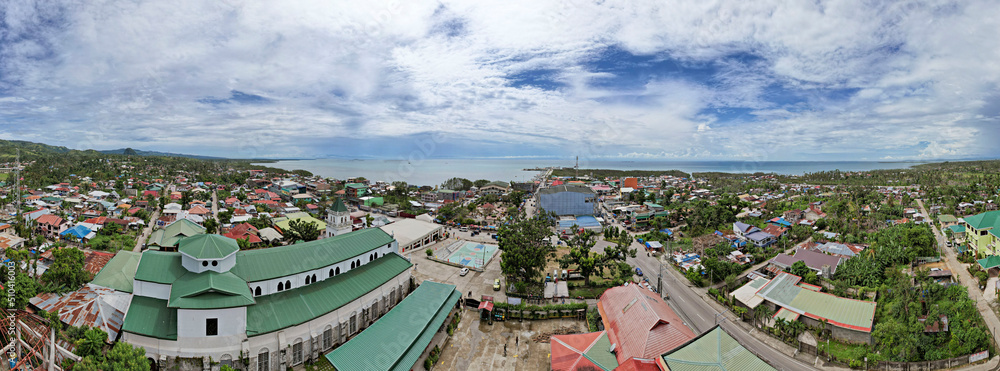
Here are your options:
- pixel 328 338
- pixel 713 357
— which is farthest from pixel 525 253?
pixel 713 357

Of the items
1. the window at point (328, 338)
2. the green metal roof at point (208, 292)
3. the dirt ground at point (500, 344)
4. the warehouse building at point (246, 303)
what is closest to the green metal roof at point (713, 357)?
the dirt ground at point (500, 344)

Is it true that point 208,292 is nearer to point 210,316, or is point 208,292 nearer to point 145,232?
point 210,316

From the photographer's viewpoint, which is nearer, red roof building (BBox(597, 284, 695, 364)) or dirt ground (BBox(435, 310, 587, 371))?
red roof building (BBox(597, 284, 695, 364))

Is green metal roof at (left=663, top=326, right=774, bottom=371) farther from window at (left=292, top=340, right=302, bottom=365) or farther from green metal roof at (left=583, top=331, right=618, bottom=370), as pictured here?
window at (left=292, top=340, right=302, bottom=365)

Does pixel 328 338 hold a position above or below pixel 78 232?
below

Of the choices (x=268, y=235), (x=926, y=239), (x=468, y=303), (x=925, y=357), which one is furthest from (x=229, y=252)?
(x=926, y=239)

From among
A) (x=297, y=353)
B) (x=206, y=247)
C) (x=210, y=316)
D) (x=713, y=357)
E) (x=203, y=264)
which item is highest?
(x=206, y=247)

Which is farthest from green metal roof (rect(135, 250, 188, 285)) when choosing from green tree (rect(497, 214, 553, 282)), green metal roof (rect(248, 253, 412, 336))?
green tree (rect(497, 214, 553, 282))
